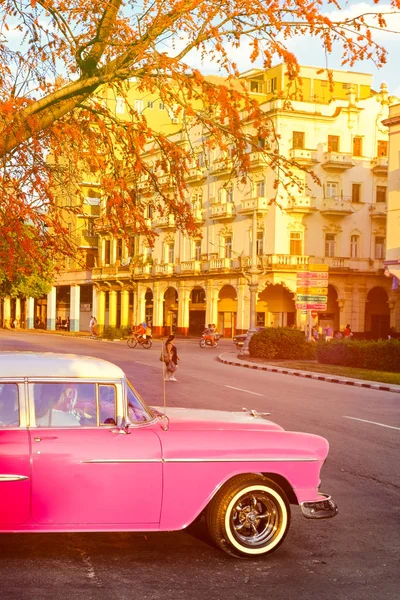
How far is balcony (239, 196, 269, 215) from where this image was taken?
2453 inches

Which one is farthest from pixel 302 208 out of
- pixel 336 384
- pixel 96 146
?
pixel 96 146

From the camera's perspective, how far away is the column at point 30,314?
9750 cm

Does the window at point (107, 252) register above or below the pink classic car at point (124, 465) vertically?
above

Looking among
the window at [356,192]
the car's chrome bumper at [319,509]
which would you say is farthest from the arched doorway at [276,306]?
the car's chrome bumper at [319,509]

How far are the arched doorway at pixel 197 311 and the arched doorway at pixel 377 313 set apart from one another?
12811mm

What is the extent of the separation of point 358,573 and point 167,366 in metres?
19.6

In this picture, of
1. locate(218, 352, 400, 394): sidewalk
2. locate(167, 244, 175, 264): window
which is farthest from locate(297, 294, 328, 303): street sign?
locate(167, 244, 175, 264): window

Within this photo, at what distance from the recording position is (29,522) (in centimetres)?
607

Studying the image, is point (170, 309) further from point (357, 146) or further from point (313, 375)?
point (313, 375)

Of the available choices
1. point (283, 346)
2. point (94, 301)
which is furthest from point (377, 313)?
point (94, 301)

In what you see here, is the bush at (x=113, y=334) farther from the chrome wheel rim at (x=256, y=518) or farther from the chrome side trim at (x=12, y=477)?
the chrome side trim at (x=12, y=477)

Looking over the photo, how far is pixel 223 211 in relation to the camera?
219 ft

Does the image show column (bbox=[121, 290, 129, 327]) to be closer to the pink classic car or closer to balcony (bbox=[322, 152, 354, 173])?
balcony (bbox=[322, 152, 354, 173])

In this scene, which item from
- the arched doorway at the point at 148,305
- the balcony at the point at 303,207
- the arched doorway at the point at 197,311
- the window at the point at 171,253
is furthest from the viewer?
the arched doorway at the point at 148,305
